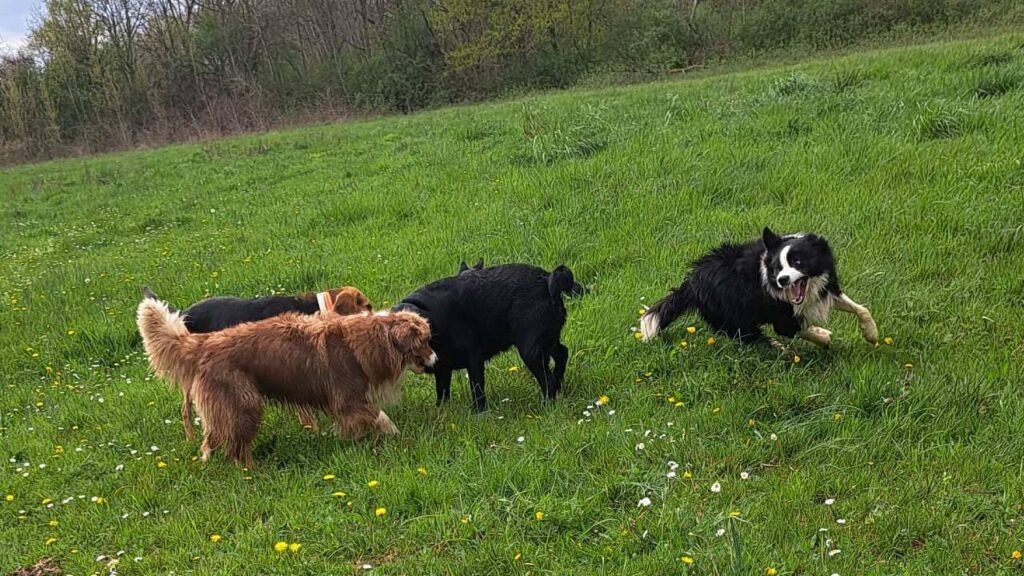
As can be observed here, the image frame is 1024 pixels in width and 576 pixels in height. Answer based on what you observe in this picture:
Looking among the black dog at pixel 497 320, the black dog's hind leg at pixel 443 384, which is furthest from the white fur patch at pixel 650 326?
the black dog's hind leg at pixel 443 384

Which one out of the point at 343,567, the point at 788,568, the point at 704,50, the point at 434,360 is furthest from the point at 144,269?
the point at 704,50

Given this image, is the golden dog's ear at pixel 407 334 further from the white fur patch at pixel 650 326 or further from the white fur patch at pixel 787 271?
the white fur patch at pixel 787 271

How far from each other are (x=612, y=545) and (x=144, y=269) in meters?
8.72

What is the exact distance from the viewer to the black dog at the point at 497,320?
16.6ft

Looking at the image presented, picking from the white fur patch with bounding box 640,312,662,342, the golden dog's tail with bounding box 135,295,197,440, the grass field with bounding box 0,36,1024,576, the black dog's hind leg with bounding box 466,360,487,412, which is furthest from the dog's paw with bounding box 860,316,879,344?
the golden dog's tail with bounding box 135,295,197,440

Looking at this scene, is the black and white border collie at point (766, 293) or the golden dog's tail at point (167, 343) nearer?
the golden dog's tail at point (167, 343)

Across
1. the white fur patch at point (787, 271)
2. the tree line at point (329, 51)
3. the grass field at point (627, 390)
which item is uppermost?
the tree line at point (329, 51)

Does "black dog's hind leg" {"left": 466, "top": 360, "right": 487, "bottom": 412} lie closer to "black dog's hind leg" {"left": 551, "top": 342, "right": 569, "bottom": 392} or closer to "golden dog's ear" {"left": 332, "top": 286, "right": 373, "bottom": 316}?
"black dog's hind leg" {"left": 551, "top": 342, "right": 569, "bottom": 392}

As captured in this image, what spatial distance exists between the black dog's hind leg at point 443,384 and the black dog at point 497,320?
19 millimetres

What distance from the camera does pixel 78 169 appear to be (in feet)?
78.4

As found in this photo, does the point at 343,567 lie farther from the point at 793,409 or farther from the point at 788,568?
the point at 793,409

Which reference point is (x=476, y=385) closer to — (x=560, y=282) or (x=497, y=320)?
(x=497, y=320)

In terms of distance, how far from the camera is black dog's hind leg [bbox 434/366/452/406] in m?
5.33

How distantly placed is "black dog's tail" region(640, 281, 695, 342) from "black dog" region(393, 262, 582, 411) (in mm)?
717
